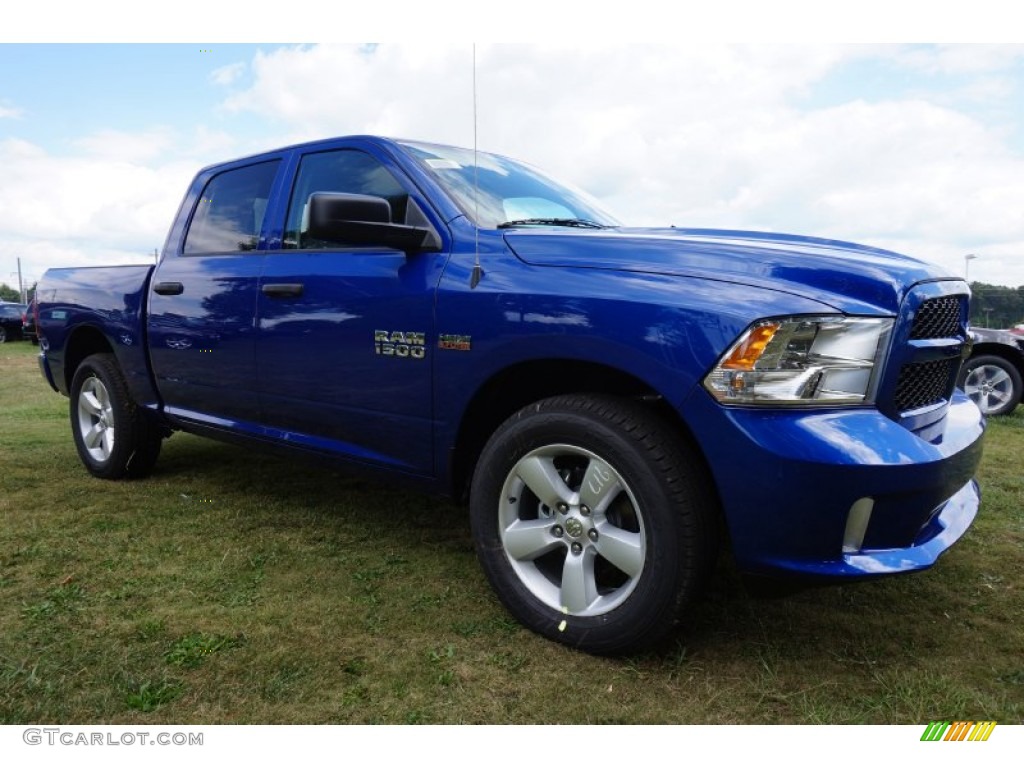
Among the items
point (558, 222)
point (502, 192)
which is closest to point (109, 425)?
point (502, 192)

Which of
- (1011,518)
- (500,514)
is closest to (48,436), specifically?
(500,514)

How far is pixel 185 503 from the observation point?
4.09 meters

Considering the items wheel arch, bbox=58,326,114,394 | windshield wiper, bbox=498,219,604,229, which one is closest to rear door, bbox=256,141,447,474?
windshield wiper, bbox=498,219,604,229

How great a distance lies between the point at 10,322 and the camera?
71.6 ft

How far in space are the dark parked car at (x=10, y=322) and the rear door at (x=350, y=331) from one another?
74.0ft

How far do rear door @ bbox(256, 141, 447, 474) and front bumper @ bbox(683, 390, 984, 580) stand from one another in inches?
45.2

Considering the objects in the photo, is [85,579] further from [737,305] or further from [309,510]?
[737,305]

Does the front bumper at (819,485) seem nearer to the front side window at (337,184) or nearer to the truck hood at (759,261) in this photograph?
the truck hood at (759,261)

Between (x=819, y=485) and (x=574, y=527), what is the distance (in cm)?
76

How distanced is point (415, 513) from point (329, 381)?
108 centimetres

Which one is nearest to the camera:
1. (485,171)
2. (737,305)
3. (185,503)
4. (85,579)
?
(737,305)

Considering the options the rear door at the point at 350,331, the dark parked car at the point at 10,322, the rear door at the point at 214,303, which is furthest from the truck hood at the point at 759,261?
→ the dark parked car at the point at 10,322

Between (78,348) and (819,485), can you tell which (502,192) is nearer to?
(819,485)

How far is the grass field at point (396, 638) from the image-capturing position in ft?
6.97
